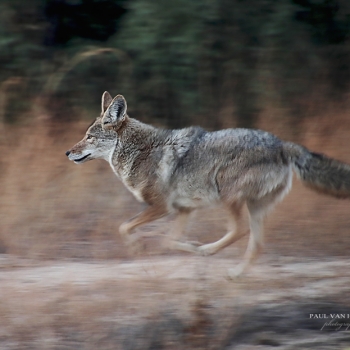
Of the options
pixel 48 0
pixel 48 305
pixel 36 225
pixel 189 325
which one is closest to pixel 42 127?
A: pixel 36 225

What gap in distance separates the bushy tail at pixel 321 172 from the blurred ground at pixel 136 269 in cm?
89

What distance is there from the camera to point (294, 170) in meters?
5.51

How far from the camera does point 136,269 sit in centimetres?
589

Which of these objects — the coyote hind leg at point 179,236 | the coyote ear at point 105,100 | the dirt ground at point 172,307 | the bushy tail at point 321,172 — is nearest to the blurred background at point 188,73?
the coyote ear at point 105,100

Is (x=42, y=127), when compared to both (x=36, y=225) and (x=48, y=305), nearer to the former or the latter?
(x=36, y=225)

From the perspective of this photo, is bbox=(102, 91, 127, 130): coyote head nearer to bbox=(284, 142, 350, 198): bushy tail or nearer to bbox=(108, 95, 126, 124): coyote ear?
bbox=(108, 95, 126, 124): coyote ear

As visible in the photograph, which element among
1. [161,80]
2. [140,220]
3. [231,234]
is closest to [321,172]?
[231,234]

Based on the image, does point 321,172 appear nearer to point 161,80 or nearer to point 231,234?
point 231,234

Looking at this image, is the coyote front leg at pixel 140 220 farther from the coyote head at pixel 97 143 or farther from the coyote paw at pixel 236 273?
the coyote paw at pixel 236 273

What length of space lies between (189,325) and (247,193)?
1.22 metres

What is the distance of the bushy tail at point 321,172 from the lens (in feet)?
17.7

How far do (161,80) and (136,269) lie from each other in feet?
12.9

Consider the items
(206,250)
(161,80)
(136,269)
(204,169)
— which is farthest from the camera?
(161,80)

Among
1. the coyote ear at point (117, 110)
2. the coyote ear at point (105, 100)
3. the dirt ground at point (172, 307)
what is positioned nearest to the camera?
the dirt ground at point (172, 307)
